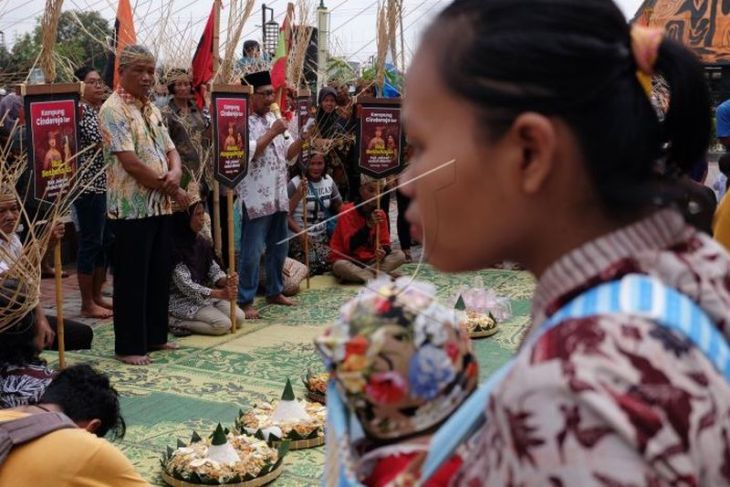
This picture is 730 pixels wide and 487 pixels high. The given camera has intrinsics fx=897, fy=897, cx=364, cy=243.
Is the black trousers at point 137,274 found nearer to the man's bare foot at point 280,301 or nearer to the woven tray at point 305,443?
the man's bare foot at point 280,301

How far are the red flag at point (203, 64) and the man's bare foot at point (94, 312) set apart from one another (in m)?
1.87

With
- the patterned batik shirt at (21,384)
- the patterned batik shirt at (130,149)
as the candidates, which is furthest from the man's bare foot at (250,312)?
the patterned batik shirt at (21,384)

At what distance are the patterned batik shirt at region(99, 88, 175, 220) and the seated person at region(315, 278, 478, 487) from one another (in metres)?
3.95

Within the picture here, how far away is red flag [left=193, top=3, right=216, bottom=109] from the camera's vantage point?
655 cm

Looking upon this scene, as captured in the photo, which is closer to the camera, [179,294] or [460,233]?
[460,233]

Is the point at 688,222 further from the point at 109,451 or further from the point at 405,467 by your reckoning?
the point at 109,451

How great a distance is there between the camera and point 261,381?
4660 mm

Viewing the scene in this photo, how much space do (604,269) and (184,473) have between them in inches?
111

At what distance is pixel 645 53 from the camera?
0.77m

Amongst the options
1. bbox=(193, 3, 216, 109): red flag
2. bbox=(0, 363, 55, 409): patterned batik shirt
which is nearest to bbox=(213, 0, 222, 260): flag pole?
bbox=(193, 3, 216, 109): red flag

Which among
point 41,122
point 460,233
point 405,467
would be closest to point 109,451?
point 405,467

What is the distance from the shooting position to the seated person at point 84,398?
2.58 m

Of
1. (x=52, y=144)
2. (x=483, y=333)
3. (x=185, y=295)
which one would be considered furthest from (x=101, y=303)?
(x=483, y=333)

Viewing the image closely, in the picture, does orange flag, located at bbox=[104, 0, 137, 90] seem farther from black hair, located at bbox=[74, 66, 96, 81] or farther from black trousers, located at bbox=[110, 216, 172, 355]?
black trousers, located at bbox=[110, 216, 172, 355]
